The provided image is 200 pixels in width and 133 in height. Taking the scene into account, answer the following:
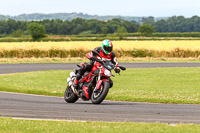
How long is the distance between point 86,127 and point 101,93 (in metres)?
4.06

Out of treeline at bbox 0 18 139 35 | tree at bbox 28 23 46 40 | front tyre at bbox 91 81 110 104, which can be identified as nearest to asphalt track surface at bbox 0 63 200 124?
front tyre at bbox 91 81 110 104

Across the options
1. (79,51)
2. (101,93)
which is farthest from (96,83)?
(79,51)

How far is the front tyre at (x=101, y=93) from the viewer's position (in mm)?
12695

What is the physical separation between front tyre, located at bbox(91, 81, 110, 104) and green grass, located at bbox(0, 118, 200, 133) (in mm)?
3265

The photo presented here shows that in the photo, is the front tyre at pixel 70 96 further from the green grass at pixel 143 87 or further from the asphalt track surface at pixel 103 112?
the green grass at pixel 143 87

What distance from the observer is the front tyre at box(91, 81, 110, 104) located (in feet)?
41.7

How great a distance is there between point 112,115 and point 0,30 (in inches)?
6717

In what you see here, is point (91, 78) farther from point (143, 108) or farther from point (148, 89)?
point (148, 89)

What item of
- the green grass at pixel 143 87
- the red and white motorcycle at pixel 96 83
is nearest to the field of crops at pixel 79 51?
the green grass at pixel 143 87

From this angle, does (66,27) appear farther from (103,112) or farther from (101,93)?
(103,112)

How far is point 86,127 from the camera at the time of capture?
884 cm

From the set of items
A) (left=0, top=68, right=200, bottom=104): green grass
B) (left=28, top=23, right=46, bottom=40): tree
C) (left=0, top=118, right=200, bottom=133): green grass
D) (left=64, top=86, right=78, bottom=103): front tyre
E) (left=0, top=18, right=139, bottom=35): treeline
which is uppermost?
(left=0, top=118, right=200, bottom=133): green grass

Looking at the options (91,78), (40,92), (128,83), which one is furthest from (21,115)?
(128,83)

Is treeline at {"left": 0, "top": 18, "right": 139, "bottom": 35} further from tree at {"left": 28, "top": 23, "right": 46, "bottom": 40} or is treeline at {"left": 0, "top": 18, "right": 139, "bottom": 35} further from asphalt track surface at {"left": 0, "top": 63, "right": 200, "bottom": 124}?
asphalt track surface at {"left": 0, "top": 63, "right": 200, "bottom": 124}
